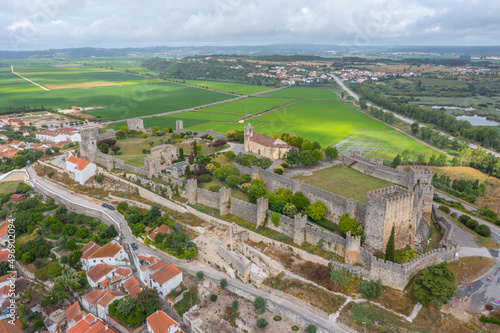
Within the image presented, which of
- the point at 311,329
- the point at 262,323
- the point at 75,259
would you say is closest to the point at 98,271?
the point at 75,259

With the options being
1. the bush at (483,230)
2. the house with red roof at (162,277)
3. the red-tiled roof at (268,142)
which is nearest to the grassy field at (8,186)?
the house with red roof at (162,277)

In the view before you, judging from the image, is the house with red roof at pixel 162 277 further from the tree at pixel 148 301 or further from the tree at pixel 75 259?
the tree at pixel 75 259

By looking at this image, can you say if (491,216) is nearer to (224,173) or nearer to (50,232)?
(224,173)

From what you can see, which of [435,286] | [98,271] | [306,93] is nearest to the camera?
[435,286]

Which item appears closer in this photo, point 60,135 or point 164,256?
point 164,256

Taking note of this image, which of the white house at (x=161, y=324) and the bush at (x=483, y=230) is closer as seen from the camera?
the white house at (x=161, y=324)

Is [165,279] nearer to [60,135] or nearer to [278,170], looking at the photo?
[278,170]
